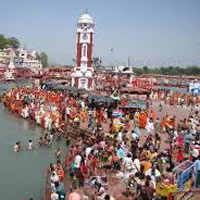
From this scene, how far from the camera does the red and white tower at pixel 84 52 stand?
143 feet

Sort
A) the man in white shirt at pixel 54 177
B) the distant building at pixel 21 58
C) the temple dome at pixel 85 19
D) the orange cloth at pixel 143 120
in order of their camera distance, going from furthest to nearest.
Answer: the distant building at pixel 21 58
the temple dome at pixel 85 19
the orange cloth at pixel 143 120
the man in white shirt at pixel 54 177

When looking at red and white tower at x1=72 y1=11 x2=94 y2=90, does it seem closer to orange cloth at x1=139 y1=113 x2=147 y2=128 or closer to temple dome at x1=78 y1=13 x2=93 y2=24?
temple dome at x1=78 y1=13 x2=93 y2=24

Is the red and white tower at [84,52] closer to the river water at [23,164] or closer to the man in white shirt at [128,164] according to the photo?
the river water at [23,164]

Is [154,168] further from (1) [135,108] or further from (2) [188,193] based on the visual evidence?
(1) [135,108]

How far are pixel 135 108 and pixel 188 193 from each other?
15302mm

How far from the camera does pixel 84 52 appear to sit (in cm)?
4400

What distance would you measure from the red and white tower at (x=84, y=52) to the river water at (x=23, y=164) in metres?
16.5

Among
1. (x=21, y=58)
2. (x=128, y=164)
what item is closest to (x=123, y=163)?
(x=128, y=164)

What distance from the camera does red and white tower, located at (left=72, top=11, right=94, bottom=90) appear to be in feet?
143

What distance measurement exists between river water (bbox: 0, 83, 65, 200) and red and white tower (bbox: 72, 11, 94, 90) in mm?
16493

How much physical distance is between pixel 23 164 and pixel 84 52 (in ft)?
87.9

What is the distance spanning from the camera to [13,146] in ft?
73.5

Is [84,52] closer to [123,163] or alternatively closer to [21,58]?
[123,163]

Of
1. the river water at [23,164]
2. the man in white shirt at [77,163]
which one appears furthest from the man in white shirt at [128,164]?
the river water at [23,164]
